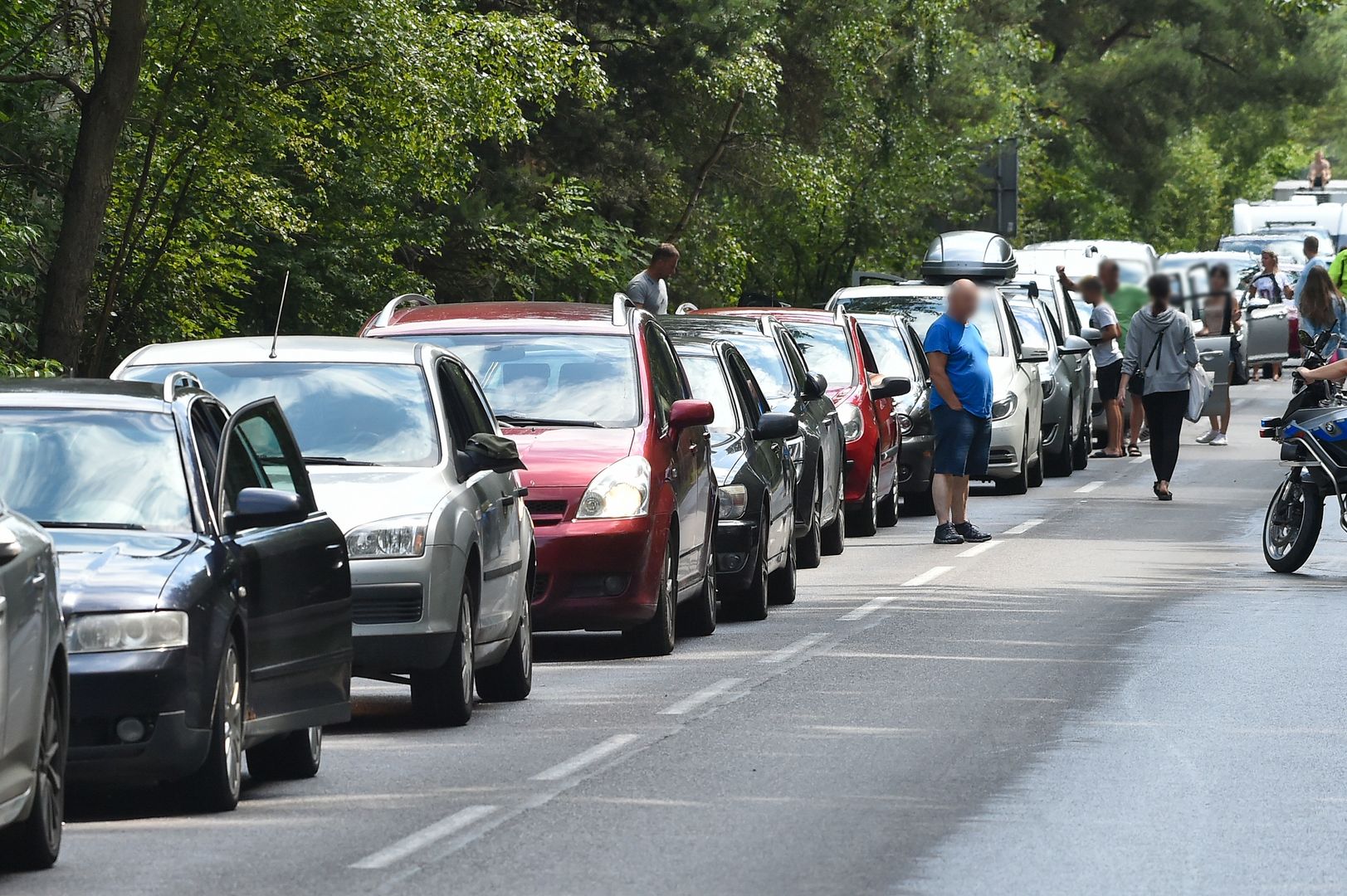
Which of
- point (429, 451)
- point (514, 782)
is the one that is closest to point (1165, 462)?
point (429, 451)

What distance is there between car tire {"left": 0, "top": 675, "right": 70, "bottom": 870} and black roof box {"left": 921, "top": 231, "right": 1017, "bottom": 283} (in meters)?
25.1

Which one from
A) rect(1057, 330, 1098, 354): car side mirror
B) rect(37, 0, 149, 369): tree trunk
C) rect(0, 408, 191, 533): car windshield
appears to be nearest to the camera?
rect(0, 408, 191, 533): car windshield

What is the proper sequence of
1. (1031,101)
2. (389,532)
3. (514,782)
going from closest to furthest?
(514,782) → (389,532) → (1031,101)

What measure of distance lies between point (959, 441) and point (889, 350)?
4270mm

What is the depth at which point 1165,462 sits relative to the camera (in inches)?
973

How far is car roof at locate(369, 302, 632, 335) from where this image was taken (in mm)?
14445

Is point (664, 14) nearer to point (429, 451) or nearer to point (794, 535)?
point (794, 535)

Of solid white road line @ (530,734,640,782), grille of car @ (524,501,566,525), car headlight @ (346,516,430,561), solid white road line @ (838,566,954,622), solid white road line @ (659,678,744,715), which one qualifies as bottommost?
solid white road line @ (838,566,954,622)

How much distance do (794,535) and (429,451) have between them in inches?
234

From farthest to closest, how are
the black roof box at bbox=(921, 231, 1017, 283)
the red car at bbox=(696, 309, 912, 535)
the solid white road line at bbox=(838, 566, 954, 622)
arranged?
the black roof box at bbox=(921, 231, 1017, 283), the red car at bbox=(696, 309, 912, 535), the solid white road line at bbox=(838, 566, 954, 622)

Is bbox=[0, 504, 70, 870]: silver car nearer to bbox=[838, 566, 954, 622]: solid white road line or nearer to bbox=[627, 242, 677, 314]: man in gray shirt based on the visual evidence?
bbox=[838, 566, 954, 622]: solid white road line

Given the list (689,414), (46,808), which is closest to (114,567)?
(46,808)

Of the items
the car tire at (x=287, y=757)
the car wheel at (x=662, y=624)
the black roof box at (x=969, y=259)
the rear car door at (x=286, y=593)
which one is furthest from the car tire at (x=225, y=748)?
the black roof box at (x=969, y=259)

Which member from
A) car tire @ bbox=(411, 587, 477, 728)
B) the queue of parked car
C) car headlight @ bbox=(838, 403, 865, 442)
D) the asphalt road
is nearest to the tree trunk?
the queue of parked car
